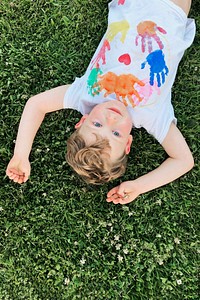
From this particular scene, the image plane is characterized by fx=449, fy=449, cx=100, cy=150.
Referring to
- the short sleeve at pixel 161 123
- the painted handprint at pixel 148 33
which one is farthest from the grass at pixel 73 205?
the painted handprint at pixel 148 33

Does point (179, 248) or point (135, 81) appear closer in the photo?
point (135, 81)

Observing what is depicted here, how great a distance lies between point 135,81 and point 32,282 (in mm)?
1714

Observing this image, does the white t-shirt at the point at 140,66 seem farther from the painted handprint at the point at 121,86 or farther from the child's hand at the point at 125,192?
the child's hand at the point at 125,192

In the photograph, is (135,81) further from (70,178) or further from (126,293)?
(126,293)

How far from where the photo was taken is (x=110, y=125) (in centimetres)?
284

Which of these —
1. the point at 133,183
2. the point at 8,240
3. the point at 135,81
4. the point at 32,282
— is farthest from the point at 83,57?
the point at 32,282

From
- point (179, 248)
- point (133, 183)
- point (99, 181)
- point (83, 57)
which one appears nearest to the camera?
point (99, 181)

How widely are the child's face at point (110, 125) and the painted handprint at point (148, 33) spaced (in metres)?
0.49

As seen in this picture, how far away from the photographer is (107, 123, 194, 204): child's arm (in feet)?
10.8

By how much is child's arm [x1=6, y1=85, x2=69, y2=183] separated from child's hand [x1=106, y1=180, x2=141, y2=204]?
0.66 m

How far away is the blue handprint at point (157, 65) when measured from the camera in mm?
3109

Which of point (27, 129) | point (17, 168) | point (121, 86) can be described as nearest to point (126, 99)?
point (121, 86)

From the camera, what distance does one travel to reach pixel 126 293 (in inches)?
134

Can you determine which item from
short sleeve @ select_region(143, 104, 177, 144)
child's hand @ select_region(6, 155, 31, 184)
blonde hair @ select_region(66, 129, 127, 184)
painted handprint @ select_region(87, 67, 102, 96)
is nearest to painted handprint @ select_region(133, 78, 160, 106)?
short sleeve @ select_region(143, 104, 177, 144)
